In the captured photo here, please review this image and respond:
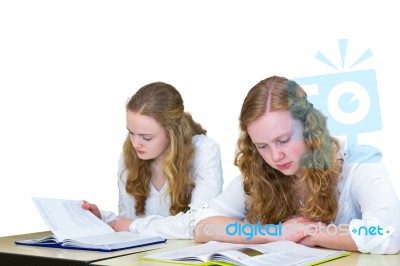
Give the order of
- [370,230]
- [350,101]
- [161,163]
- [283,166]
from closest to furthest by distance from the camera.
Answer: [370,230] → [283,166] → [350,101] → [161,163]

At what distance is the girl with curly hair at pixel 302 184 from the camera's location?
2375 mm

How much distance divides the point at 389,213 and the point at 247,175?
657mm

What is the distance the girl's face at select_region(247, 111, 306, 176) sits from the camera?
2496mm

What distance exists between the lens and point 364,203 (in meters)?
2.45

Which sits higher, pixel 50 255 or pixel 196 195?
pixel 196 195

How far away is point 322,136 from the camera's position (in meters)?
2.59

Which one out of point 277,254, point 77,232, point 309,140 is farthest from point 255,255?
point 77,232

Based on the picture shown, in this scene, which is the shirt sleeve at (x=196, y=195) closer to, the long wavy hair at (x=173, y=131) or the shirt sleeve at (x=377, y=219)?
the long wavy hair at (x=173, y=131)

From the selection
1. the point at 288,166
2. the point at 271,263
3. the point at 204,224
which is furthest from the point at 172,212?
the point at 271,263

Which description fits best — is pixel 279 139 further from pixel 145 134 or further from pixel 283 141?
pixel 145 134

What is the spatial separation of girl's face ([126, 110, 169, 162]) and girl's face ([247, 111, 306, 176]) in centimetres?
75

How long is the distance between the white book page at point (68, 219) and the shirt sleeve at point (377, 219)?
3.78 ft

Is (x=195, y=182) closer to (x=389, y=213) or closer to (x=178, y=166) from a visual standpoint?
(x=178, y=166)

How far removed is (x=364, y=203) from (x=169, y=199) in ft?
3.90
